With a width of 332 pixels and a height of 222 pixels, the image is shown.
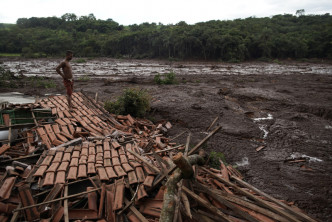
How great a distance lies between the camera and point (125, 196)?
3133 mm

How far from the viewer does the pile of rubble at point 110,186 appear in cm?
252

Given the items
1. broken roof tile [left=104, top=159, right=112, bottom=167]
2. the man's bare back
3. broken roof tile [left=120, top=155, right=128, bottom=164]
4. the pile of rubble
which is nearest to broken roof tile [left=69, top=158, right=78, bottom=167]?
the pile of rubble

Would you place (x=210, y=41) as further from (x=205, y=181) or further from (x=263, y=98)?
(x=205, y=181)

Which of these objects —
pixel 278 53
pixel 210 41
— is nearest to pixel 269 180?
pixel 210 41

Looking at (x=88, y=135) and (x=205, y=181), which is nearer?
(x=205, y=181)

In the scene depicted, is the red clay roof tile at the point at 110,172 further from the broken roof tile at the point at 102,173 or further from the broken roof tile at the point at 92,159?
the broken roof tile at the point at 92,159

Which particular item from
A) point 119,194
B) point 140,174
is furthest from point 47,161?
point 140,174

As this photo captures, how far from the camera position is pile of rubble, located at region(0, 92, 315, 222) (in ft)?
8.27

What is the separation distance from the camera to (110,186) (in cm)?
315

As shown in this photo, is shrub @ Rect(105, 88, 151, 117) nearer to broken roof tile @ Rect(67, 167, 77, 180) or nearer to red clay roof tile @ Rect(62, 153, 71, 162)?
red clay roof tile @ Rect(62, 153, 71, 162)

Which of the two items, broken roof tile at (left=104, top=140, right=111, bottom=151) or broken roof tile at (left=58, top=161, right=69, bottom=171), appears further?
broken roof tile at (left=104, top=140, right=111, bottom=151)

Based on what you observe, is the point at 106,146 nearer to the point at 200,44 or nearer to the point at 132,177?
the point at 132,177

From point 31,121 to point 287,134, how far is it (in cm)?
792

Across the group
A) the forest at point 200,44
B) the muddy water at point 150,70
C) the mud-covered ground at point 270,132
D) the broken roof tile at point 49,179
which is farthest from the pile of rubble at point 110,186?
the forest at point 200,44
